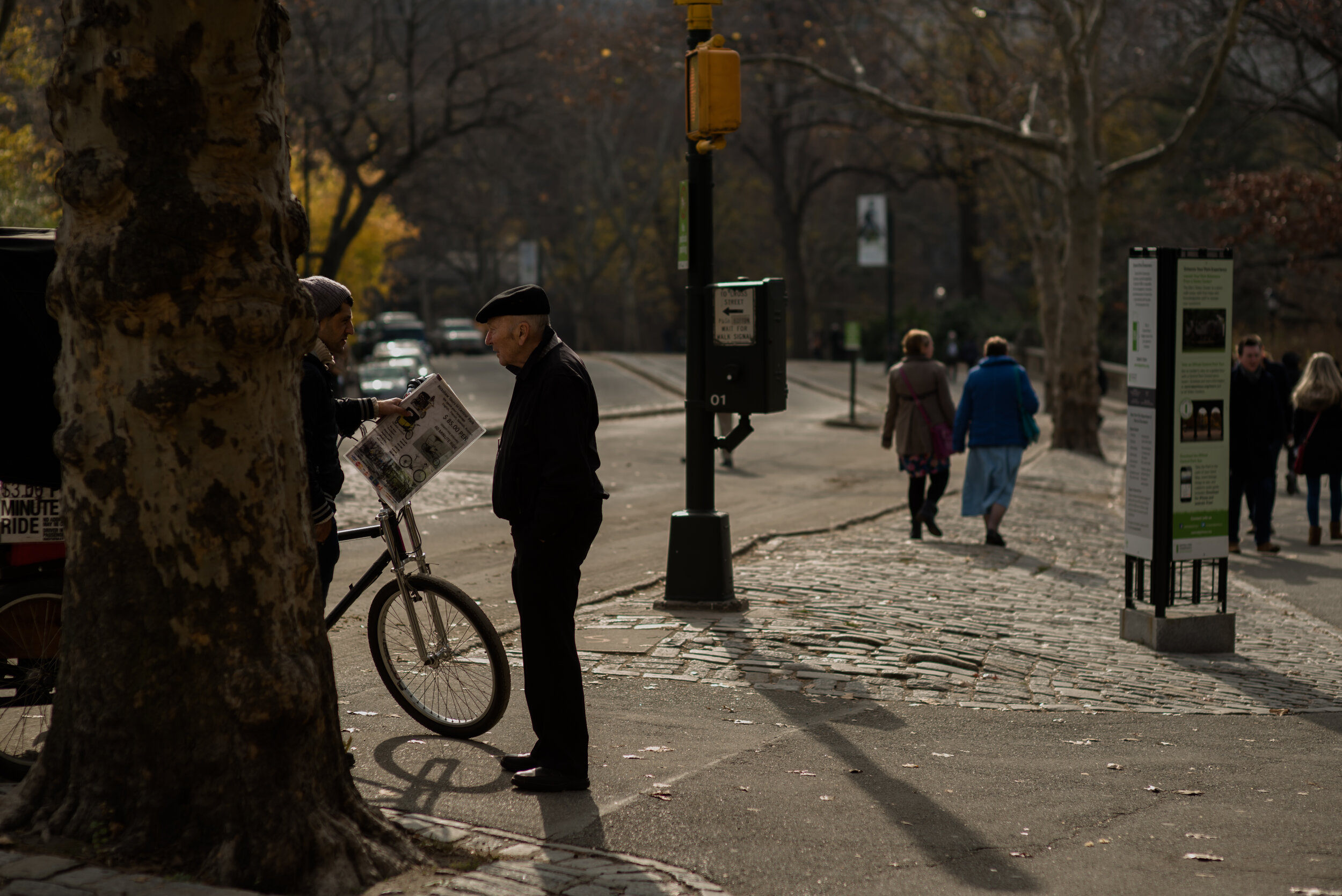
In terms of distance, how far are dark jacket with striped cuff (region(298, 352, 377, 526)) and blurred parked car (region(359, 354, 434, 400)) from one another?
893 inches

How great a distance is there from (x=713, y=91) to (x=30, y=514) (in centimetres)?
470

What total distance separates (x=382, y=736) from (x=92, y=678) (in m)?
1.93

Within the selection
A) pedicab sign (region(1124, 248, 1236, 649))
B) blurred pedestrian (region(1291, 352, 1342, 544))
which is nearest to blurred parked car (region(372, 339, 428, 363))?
blurred pedestrian (region(1291, 352, 1342, 544))

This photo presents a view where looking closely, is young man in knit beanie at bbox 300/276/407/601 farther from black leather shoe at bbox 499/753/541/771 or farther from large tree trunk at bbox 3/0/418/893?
large tree trunk at bbox 3/0/418/893

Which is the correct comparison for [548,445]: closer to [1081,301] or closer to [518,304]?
[518,304]

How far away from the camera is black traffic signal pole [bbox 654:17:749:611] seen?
892cm

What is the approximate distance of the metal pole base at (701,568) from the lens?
891 centimetres

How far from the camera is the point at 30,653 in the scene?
18.2ft

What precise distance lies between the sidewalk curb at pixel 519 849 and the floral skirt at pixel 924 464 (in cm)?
852

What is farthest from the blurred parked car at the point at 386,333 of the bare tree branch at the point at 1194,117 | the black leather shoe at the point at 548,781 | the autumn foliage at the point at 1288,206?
the black leather shoe at the point at 548,781

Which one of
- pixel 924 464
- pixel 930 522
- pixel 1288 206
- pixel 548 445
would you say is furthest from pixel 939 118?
pixel 548 445

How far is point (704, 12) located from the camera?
890cm

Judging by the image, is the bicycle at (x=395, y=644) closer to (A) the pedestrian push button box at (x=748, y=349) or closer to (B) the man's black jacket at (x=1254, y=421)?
(A) the pedestrian push button box at (x=748, y=349)

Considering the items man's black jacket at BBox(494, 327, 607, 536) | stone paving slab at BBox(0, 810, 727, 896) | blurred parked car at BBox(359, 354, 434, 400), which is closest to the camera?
stone paving slab at BBox(0, 810, 727, 896)
